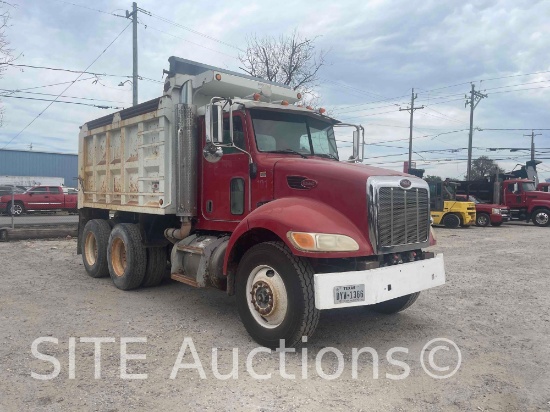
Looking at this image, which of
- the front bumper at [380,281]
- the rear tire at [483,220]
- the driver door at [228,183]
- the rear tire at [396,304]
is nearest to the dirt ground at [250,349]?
the rear tire at [396,304]

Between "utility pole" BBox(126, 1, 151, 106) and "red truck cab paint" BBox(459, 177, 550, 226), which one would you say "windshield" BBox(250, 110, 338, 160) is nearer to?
"utility pole" BBox(126, 1, 151, 106)

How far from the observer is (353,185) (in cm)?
463

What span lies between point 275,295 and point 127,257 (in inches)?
133

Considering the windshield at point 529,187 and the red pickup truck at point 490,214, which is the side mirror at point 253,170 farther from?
the windshield at point 529,187

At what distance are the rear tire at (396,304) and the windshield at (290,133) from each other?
2024 mm

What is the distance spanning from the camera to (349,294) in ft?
13.9

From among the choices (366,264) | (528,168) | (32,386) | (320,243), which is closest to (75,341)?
(32,386)

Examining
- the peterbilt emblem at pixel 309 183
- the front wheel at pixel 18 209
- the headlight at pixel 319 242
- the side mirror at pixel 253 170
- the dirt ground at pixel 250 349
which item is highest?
the side mirror at pixel 253 170

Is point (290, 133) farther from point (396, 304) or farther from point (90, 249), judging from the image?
point (90, 249)

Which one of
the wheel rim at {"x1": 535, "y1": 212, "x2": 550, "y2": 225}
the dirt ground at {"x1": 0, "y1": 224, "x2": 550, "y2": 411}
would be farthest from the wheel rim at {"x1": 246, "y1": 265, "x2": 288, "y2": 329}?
the wheel rim at {"x1": 535, "y1": 212, "x2": 550, "y2": 225}

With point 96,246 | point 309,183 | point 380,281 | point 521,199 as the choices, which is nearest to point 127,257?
point 96,246

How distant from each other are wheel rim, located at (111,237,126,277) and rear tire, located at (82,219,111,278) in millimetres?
465

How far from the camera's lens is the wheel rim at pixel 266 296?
4590 millimetres

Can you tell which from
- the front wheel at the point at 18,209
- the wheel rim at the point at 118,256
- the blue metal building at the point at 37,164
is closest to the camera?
the wheel rim at the point at 118,256
